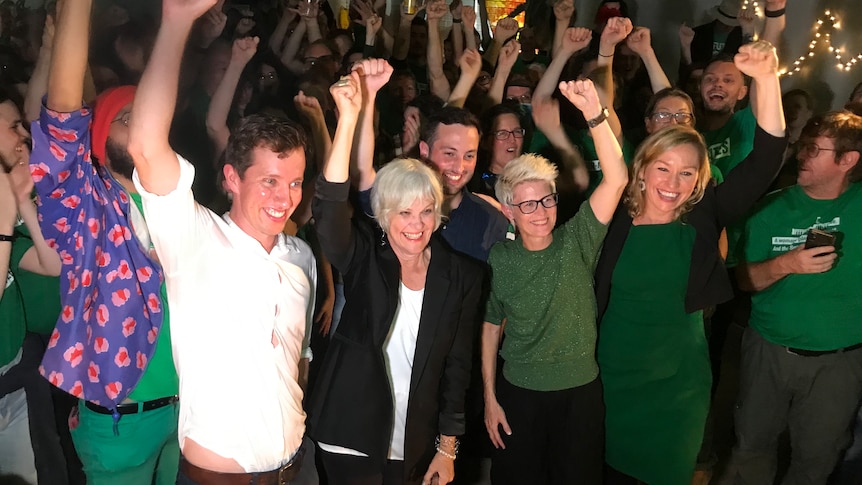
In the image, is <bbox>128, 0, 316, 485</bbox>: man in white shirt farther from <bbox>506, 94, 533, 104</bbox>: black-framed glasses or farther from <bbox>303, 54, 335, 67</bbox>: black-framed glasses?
<bbox>506, 94, 533, 104</bbox>: black-framed glasses

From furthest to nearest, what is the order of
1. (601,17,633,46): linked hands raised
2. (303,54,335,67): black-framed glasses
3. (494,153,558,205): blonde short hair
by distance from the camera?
(303,54,335,67): black-framed glasses < (601,17,633,46): linked hands raised < (494,153,558,205): blonde short hair

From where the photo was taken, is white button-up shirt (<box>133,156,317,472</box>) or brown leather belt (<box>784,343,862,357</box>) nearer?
white button-up shirt (<box>133,156,317,472</box>)

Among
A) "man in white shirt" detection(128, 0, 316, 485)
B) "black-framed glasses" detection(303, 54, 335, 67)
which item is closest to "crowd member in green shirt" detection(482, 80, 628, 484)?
"man in white shirt" detection(128, 0, 316, 485)

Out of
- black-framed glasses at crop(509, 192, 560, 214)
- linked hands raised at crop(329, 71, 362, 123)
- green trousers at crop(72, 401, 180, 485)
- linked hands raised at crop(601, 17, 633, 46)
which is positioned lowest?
green trousers at crop(72, 401, 180, 485)

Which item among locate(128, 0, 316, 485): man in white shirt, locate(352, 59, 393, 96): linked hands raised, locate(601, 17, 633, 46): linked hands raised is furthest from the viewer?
locate(601, 17, 633, 46): linked hands raised

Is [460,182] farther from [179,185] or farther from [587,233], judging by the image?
[179,185]

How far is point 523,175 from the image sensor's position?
6.34 feet

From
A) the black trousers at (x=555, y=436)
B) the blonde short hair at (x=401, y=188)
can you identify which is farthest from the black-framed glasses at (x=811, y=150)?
the blonde short hair at (x=401, y=188)

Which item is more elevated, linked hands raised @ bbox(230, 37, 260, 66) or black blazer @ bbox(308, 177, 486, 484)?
linked hands raised @ bbox(230, 37, 260, 66)

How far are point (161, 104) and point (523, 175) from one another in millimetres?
1099

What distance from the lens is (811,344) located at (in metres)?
2.35

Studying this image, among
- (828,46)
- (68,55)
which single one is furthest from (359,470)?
(828,46)

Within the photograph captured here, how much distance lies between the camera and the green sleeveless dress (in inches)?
77.9

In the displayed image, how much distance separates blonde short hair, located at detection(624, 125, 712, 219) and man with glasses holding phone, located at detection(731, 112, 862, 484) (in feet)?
1.82
